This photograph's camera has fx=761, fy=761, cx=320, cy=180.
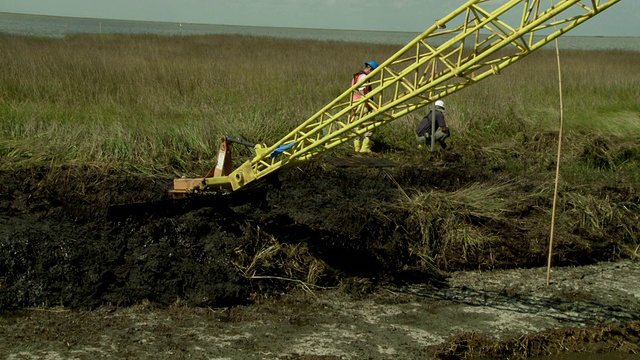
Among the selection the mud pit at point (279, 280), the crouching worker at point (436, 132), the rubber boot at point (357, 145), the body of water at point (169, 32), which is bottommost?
the mud pit at point (279, 280)

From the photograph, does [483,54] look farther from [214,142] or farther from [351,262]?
[214,142]

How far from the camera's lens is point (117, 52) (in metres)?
23.5

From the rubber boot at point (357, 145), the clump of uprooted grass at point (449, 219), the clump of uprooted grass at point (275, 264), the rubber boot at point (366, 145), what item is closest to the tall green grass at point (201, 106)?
the rubber boot at point (366, 145)

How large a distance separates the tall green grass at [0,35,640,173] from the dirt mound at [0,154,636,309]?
110 centimetres

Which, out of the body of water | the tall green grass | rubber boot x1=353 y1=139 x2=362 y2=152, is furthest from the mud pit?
the body of water

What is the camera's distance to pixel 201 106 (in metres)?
14.0

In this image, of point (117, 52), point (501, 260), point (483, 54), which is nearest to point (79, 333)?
point (483, 54)

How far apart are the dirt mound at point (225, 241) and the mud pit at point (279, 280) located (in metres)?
0.02

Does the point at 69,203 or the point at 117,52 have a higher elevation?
the point at 117,52

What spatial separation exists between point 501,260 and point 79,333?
4.97m

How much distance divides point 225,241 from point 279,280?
0.71 metres

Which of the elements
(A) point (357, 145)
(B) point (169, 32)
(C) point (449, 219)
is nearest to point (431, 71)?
(C) point (449, 219)

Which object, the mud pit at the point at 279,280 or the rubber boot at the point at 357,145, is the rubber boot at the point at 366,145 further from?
the mud pit at the point at 279,280

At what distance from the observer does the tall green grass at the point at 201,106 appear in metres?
10.5
